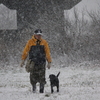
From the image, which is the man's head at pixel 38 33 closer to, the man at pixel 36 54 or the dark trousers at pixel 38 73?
the man at pixel 36 54

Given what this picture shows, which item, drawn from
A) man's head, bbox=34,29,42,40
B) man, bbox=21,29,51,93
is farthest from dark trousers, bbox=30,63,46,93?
man's head, bbox=34,29,42,40

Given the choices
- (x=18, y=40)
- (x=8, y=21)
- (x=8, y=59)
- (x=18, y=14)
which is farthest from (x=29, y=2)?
(x=8, y=21)

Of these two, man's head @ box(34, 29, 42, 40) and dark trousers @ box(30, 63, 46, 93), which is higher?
man's head @ box(34, 29, 42, 40)

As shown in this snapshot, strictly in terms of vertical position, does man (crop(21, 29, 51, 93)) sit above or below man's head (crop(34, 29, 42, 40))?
below

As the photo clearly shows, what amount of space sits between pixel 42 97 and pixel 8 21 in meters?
47.9

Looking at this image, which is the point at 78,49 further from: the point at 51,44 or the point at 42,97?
the point at 42,97

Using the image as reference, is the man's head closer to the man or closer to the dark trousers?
the man

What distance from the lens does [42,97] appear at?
21.0 feet

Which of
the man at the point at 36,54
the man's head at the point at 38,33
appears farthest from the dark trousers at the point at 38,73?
Result: the man's head at the point at 38,33

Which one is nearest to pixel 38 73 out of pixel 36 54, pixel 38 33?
pixel 36 54

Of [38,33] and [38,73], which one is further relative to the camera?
[38,73]

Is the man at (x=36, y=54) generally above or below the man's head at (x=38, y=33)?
below

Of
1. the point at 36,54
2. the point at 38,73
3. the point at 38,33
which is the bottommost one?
the point at 38,73

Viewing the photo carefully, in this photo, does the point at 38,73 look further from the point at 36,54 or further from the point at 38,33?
the point at 38,33
